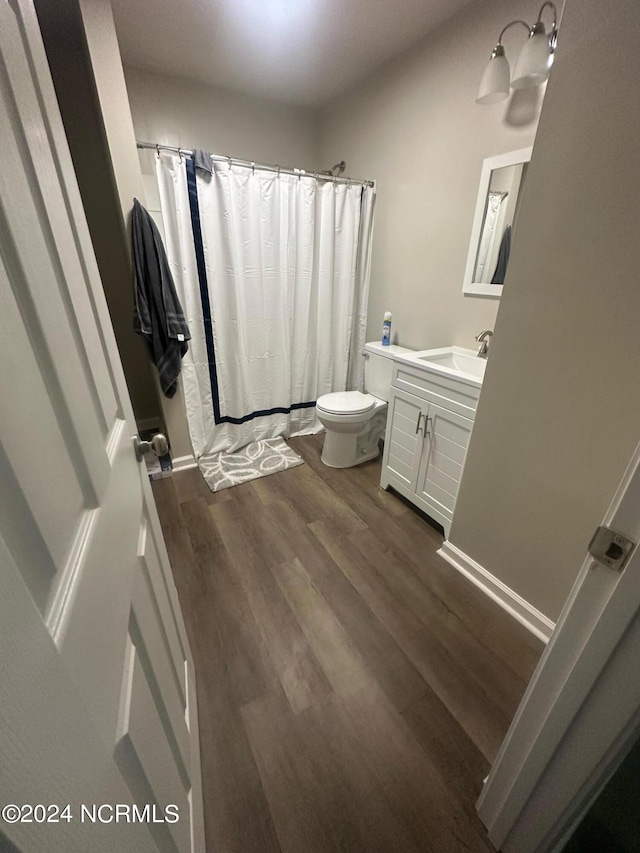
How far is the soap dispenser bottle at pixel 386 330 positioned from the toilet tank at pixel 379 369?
4 cm

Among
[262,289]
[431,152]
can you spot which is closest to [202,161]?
[262,289]

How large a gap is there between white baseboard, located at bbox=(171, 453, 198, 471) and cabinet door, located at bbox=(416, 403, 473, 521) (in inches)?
61.1

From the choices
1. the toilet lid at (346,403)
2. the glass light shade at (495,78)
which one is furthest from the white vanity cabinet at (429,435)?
the glass light shade at (495,78)

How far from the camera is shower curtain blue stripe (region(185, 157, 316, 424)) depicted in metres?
1.98

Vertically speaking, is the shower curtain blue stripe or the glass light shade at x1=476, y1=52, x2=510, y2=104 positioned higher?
the glass light shade at x1=476, y1=52, x2=510, y2=104

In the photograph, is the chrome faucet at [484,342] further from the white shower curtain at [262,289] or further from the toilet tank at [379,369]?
the white shower curtain at [262,289]

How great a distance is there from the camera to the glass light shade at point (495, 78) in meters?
1.50

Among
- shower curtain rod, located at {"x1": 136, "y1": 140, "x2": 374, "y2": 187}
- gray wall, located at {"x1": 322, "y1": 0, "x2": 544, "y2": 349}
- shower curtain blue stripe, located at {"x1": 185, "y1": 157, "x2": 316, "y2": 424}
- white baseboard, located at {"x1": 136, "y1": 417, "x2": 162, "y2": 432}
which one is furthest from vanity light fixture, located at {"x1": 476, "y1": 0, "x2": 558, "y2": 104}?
white baseboard, located at {"x1": 136, "y1": 417, "x2": 162, "y2": 432}

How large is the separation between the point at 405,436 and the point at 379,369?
60 centimetres

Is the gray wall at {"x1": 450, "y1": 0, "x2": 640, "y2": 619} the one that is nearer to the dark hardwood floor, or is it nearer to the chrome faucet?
the dark hardwood floor

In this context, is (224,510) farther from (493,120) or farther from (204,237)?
(493,120)

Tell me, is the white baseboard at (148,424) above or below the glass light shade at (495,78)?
below

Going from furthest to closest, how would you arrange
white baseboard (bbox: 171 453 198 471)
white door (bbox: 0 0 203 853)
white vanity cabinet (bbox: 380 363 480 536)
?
white baseboard (bbox: 171 453 198 471) → white vanity cabinet (bbox: 380 363 480 536) → white door (bbox: 0 0 203 853)

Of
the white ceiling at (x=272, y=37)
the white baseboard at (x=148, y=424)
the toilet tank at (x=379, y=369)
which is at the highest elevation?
the white ceiling at (x=272, y=37)
